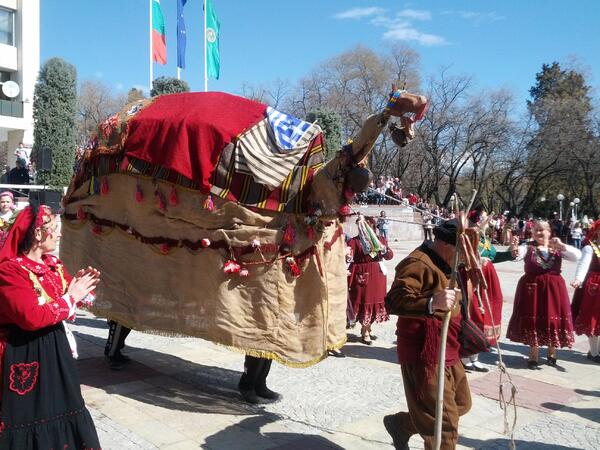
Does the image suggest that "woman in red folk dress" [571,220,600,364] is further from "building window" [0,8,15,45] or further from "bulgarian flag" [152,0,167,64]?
"building window" [0,8,15,45]

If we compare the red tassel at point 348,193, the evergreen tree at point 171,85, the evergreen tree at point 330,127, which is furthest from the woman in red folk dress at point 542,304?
the evergreen tree at point 330,127

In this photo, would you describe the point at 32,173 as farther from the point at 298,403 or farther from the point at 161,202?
the point at 298,403

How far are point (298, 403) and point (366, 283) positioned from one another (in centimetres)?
286

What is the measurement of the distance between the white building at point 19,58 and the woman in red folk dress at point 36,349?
3108 cm

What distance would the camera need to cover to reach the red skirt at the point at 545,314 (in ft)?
22.9

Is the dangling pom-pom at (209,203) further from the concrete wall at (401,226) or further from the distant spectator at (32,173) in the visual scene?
the concrete wall at (401,226)

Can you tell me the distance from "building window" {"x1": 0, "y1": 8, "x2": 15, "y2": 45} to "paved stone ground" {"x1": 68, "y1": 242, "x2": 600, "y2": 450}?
2962cm

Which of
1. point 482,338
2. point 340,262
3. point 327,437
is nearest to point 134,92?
point 340,262

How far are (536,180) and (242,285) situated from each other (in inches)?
1496

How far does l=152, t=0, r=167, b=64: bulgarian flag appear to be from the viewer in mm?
22656

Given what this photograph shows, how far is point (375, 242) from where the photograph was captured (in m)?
7.75

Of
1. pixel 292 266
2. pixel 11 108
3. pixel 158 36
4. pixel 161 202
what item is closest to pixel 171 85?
pixel 161 202

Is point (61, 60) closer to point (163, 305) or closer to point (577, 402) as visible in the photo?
point (163, 305)

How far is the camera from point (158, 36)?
2291cm
